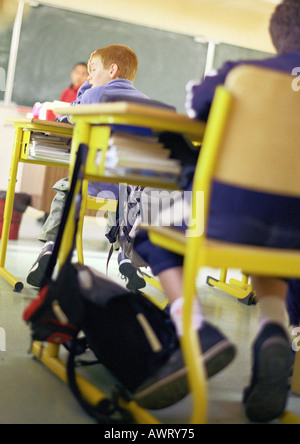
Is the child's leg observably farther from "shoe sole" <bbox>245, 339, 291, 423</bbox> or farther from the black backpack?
the black backpack

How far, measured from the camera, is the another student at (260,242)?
1301 mm

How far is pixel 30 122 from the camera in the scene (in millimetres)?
2672

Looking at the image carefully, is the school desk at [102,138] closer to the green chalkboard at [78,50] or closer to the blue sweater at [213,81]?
the blue sweater at [213,81]

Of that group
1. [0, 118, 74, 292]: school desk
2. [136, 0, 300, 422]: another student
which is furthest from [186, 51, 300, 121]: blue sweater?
[0, 118, 74, 292]: school desk

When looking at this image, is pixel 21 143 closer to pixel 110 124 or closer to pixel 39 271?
pixel 39 271

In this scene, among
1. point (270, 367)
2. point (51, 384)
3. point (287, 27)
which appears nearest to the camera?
point (270, 367)

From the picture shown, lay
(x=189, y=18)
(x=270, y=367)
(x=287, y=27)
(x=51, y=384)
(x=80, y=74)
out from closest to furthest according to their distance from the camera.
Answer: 1. (x=270, y=367)
2. (x=287, y=27)
3. (x=51, y=384)
4. (x=80, y=74)
5. (x=189, y=18)

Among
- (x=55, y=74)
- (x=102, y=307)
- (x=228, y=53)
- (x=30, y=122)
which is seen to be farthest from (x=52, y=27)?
(x=102, y=307)

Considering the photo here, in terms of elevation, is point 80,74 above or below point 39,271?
above

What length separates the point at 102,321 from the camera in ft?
5.21

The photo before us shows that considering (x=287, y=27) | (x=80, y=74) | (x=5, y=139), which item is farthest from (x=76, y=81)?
(x=287, y=27)

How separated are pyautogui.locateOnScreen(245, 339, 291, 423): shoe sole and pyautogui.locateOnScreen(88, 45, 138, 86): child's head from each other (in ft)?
A: 6.03

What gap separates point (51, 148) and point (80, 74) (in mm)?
2860

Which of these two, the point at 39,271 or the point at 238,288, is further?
the point at 238,288
